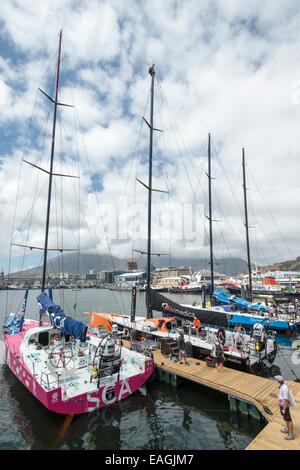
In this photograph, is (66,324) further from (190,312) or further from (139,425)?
(190,312)

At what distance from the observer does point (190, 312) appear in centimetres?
1759

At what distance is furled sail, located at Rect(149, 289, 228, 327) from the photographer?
17188 mm

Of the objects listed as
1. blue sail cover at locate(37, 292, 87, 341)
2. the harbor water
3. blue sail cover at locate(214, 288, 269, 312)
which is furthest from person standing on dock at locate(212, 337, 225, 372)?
blue sail cover at locate(214, 288, 269, 312)

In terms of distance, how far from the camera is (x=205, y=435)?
8.34 metres

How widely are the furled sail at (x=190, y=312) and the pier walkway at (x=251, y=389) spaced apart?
369 cm

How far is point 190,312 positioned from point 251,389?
25.1ft

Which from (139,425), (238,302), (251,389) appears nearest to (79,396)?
(139,425)

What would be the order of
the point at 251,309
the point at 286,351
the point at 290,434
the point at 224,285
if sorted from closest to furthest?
the point at 290,434, the point at 286,351, the point at 251,309, the point at 224,285

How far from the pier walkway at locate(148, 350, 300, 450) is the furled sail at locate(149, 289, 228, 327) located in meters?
3.69

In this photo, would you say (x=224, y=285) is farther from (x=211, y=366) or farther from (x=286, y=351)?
(x=211, y=366)

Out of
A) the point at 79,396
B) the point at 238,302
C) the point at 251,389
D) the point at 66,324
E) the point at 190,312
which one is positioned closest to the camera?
the point at 79,396

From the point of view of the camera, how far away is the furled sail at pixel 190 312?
56.4ft
